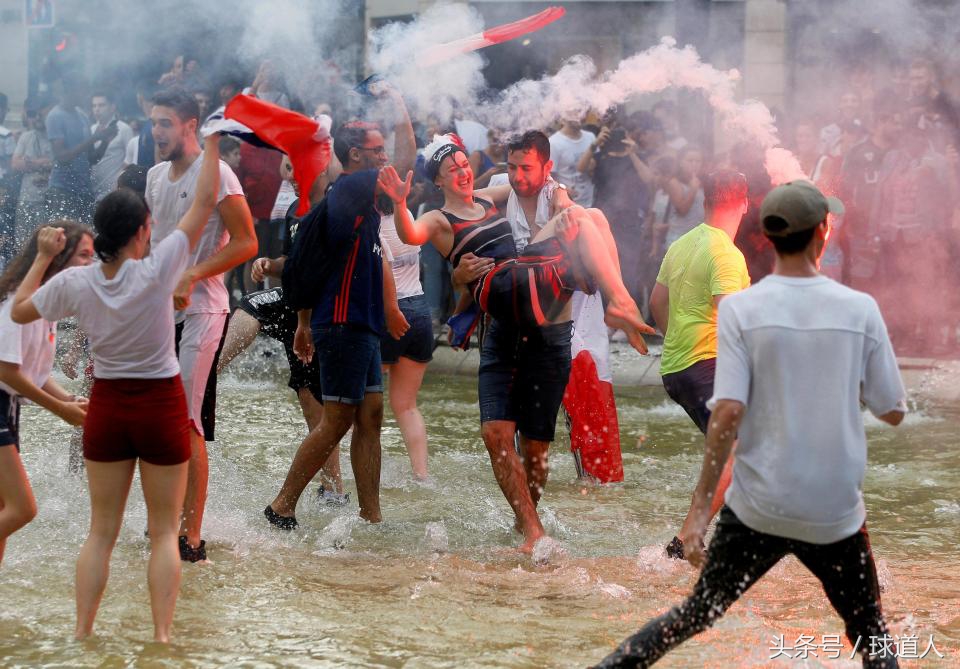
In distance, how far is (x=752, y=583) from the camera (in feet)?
12.9

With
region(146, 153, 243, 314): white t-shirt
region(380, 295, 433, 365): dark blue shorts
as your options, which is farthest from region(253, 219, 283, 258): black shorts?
region(146, 153, 243, 314): white t-shirt

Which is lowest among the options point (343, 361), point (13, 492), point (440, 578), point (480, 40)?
point (440, 578)

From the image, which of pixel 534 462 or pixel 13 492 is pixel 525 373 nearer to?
pixel 534 462

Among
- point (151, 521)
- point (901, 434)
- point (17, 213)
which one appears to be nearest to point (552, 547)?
point (151, 521)

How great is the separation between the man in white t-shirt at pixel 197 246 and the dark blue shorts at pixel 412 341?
5.72 ft

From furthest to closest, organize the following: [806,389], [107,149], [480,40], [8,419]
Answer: [107,149] → [480,40] → [8,419] → [806,389]

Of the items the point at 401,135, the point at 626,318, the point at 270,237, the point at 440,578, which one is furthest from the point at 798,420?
the point at 270,237

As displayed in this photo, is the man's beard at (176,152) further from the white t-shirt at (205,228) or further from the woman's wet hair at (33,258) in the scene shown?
the woman's wet hair at (33,258)

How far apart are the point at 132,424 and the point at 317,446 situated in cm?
178

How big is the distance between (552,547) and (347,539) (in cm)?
98

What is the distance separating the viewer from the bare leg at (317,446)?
6266mm

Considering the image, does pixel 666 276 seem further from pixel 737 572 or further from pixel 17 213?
pixel 17 213

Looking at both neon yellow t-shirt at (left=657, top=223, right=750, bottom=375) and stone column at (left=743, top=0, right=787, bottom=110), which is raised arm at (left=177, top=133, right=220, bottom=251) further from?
stone column at (left=743, top=0, right=787, bottom=110)

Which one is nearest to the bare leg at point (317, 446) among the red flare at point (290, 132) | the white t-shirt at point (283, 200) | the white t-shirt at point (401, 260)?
the red flare at point (290, 132)
